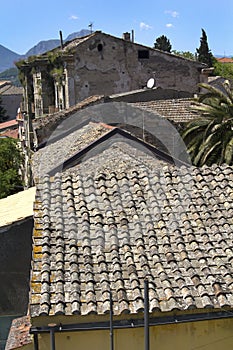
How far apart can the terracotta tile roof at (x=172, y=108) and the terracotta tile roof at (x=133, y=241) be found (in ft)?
41.0

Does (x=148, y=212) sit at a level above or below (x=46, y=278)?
above

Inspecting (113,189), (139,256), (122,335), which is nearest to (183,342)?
(122,335)

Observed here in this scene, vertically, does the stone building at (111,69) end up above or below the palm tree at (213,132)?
above

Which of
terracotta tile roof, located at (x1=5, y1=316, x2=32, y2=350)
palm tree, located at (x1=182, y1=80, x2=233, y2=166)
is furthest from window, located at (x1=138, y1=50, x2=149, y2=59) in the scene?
terracotta tile roof, located at (x1=5, y1=316, x2=32, y2=350)

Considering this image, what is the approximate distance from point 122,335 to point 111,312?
668mm

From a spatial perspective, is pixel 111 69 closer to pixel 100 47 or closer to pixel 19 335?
pixel 100 47

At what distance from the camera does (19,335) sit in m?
6.83

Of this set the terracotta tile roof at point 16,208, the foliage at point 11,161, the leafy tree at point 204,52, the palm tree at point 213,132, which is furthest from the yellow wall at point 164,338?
the leafy tree at point 204,52

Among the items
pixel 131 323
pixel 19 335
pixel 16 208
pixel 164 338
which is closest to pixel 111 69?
pixel 16 208

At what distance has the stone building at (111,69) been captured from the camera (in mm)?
27203

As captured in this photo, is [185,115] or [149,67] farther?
[149,67]

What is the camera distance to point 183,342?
21.5 ft

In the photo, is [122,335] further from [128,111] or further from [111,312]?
[128,111]

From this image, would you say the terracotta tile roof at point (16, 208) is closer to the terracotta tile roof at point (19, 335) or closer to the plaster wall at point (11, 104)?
the terracotta tile roof at point (19, 335)
